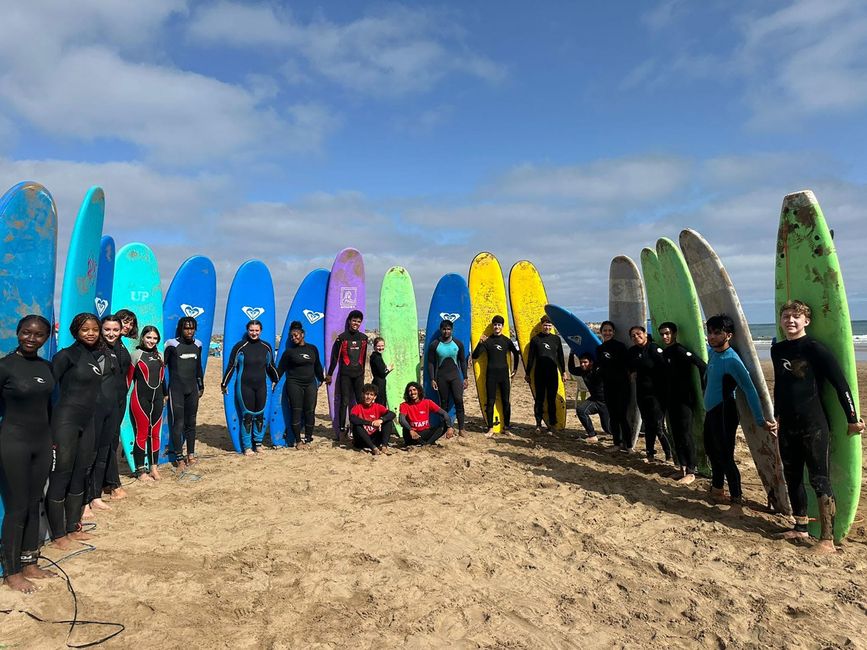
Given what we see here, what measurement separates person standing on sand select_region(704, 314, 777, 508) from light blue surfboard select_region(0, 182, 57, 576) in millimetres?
4522

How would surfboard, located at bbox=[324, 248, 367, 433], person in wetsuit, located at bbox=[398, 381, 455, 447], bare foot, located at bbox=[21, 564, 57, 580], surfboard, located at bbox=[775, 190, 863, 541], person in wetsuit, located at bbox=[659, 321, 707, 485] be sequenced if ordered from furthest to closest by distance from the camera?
1. surfboard, located at bbox=[324, 248, 367, 433]
2. person in wetsuit, located at bbox=[398, 381, 455, 447]
3. person in wetsuit, located at bbox=[659, 321, 707, 485]
4. surfboard, located at bbox=[775, 190, 863, 541]
5. bare foot, located at bbox=[21, 564, 57, 580]

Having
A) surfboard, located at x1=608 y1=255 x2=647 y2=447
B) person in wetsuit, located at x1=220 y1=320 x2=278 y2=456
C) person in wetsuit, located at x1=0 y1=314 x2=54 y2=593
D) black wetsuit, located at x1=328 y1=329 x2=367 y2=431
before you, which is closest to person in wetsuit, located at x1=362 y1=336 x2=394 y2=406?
black wetsuit, located at x1=328 y1=329 x2=367 y2=431

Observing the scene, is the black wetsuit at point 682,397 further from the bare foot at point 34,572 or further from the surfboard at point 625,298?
the bare foot at point 34,572

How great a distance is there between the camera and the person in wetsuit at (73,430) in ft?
9.84

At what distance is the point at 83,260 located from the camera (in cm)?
424

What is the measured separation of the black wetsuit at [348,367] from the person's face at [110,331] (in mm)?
2492

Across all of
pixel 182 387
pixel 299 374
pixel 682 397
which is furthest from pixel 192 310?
pixel 682 397

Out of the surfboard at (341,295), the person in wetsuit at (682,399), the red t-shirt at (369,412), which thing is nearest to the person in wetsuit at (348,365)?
the surfboard at (341,295)

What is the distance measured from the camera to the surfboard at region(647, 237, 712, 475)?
4.44 meters

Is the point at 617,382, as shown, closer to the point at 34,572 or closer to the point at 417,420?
the point at 417,420

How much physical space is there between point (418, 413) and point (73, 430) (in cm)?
340

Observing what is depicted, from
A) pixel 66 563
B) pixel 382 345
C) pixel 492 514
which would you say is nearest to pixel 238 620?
pixel 66 563

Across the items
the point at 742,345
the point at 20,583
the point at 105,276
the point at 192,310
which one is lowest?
the point at 20,583

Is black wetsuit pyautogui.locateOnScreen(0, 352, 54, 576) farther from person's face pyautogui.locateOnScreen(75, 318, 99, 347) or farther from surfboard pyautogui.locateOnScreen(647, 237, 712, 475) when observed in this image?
surfboard pyautogui.locateOnScreen(647, 237, 712, 475)
